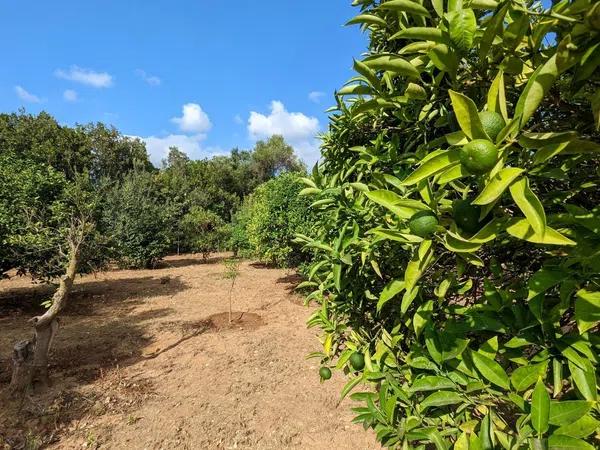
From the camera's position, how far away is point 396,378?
4.18 ft

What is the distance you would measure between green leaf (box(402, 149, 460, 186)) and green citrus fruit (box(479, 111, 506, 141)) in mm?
65

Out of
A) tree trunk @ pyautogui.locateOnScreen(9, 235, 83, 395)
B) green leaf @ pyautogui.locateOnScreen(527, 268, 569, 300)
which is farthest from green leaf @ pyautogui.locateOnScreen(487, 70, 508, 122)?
tree trunk @ pyautogui.locateOnScreen(9, 235, 83, 395)

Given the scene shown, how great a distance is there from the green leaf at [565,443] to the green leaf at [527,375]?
0.14 m

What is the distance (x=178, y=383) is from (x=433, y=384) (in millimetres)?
4072

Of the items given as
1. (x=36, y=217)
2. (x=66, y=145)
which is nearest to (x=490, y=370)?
(x=36, y=217)

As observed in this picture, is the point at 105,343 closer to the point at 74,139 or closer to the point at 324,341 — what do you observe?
the point at 324,341

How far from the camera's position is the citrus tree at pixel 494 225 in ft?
2.17

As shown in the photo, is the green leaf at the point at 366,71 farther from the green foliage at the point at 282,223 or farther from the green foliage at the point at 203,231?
the green foliage at the point at 203,231

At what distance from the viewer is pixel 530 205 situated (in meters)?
0.61

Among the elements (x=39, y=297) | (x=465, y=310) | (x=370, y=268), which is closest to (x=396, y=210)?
(x=465, y=310)

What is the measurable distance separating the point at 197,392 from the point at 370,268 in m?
3.39

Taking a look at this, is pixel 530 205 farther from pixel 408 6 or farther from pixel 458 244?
pixel 408 6

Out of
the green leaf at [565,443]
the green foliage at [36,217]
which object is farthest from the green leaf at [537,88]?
the green foliage at [36,217]

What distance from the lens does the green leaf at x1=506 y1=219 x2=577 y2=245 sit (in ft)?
2.02
